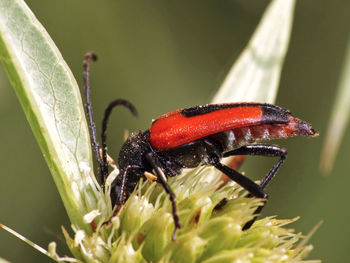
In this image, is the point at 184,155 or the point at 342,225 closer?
the point at 184,155

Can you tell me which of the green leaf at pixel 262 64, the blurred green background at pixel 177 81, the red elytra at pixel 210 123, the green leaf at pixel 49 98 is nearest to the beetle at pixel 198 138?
the red elytra at pixel 210 123

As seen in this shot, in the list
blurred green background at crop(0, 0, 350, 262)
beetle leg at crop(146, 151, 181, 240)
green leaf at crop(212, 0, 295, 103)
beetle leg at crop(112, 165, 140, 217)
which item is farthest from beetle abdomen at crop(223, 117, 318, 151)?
blurred green background at crop(0, 0, 350, 262)

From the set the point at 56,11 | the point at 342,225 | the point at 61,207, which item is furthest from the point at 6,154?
the point at 342,225

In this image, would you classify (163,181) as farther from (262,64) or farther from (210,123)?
(262,64)

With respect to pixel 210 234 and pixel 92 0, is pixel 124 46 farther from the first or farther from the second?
pixel 210 234

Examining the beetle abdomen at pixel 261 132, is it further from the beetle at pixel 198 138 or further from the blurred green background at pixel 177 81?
the blurred green background at pixel 177 81
